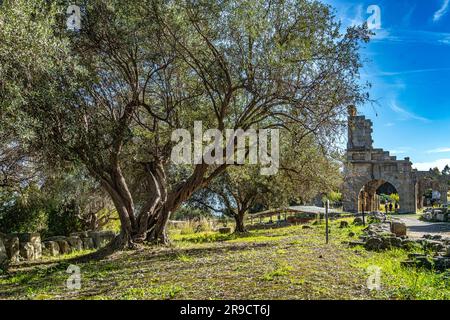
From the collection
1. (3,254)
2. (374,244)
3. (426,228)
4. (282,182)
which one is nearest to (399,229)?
(374,244)

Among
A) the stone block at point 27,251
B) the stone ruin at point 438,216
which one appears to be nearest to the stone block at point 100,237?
the stone block at point 27,251

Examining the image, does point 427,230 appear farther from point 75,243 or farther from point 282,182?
point 75,243

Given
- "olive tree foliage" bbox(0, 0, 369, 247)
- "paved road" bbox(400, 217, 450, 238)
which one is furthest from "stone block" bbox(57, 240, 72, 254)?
"paved road" bbox(400, 217, 450, 238)

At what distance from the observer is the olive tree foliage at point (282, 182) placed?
52.9 feet

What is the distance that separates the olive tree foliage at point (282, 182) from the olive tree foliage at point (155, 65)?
216 centimetres

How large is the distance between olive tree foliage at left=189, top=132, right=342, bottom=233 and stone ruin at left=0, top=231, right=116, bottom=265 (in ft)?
25.9

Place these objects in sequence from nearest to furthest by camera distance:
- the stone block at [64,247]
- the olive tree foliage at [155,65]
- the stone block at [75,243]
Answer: the olive tree foliage at [155,65] → the stone block at [64,247] → the stone block at [75,243]

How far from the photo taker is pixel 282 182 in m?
22.5

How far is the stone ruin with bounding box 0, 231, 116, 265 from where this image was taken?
50.4 ft

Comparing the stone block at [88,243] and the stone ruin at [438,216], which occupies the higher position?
the stone ruin at [438,216]

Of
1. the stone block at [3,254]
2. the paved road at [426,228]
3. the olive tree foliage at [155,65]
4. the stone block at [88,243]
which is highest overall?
the olive tree foliage at [155,65]

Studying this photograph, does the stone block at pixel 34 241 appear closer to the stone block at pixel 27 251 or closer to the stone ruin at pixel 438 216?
the stone block at pixel 27 251
